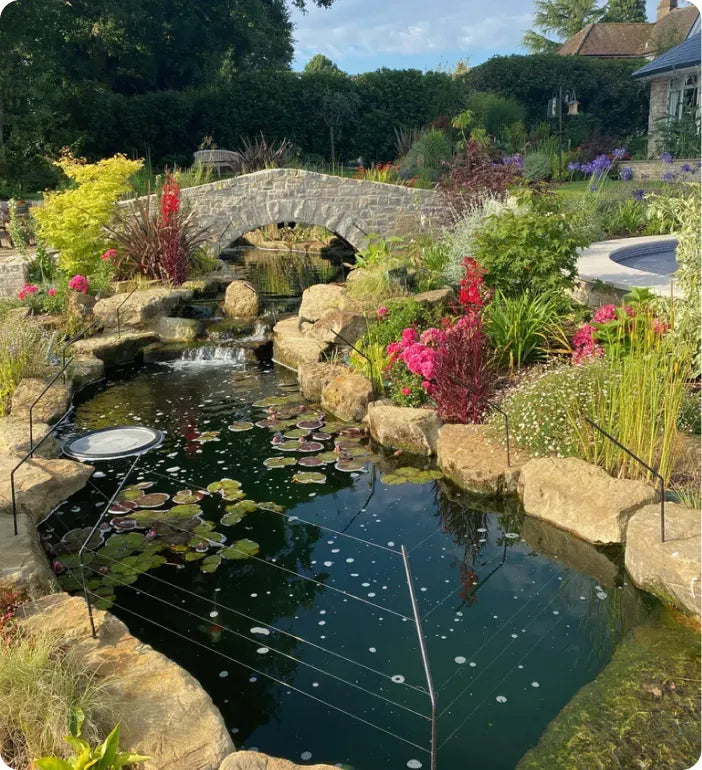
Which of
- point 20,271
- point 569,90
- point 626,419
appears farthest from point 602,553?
point 569,90

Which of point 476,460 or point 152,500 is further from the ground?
point 476,460

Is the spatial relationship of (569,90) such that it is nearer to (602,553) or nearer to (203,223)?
(203,223)

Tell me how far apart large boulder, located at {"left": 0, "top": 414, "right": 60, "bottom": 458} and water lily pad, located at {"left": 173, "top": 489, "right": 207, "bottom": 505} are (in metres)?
1.22

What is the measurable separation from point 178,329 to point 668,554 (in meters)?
6.81

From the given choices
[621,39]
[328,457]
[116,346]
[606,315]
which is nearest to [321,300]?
[116,346]

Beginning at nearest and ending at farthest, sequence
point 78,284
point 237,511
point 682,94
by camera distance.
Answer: point 237,511
point 78,284
point 682,94

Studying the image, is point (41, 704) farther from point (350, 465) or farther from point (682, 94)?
point (682, 94)

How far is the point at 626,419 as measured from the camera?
473 cm

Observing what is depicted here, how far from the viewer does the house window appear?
63.1 ft

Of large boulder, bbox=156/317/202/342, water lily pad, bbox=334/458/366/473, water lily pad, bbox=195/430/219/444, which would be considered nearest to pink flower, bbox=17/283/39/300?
large boulder, bbox=156/317/202/342

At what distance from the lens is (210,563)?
175 inches

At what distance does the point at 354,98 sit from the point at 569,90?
7100mm

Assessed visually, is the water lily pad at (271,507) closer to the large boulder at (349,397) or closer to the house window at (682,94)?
the large boulder at (349,397)

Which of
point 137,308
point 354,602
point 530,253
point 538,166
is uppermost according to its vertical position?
point 538,166
